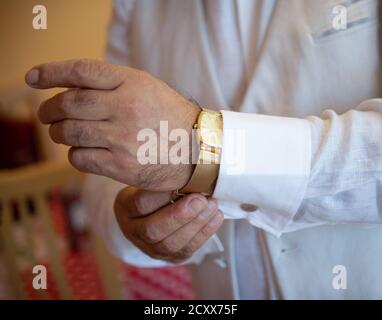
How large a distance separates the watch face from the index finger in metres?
0.09

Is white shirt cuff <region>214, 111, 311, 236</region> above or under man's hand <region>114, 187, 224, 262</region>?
above

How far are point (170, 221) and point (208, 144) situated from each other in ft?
0.34

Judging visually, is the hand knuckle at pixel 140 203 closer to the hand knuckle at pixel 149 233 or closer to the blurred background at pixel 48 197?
the hand knuckle at pixel 149 233

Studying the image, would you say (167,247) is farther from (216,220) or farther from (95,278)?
(95,278)

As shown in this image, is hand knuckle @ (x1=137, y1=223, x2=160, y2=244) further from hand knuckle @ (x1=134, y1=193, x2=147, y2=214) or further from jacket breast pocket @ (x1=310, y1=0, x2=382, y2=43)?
jacket breast pocket @ (x1=310, y1=0, x2=382, y2=43)

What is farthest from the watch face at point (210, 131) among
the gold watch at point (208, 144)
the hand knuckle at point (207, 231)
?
the hand knuckle at point (207, 231)

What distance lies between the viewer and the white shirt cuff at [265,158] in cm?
41

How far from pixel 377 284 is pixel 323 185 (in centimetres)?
19

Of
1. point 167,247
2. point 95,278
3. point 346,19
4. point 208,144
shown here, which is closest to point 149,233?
point 167,247

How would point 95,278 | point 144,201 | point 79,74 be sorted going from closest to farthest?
point 79,74
point 144,201
point 95,278

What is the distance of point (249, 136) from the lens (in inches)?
16.2

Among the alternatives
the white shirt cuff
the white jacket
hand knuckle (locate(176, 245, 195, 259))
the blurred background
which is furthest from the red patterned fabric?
the white shirt cuff

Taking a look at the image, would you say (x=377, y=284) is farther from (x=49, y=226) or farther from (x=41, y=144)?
(x=41, y=144)

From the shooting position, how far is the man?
391 mm
